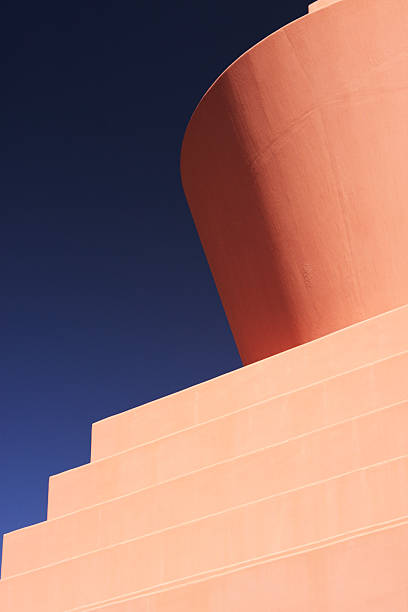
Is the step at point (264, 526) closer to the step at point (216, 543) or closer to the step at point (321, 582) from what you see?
the step at point (216, 543)

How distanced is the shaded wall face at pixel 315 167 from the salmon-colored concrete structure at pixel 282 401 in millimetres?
19

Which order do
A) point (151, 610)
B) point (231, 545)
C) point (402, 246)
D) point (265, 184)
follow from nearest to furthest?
point (151, 610)
point (231, 545)
point (402, 246)
point (265, 184)

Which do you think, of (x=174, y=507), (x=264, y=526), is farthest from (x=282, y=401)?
(x=174, y=507)

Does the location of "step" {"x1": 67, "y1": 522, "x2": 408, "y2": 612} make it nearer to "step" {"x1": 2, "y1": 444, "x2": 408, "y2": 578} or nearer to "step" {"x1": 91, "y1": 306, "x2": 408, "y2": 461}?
"step" {"x1": 2, "y1": 444, "x2": 408, "y2": 578}

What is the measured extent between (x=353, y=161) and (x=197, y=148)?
75.6 inches

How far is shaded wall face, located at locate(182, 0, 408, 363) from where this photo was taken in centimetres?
759

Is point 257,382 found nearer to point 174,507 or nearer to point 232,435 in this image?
point 232,435

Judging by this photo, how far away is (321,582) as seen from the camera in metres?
4.75

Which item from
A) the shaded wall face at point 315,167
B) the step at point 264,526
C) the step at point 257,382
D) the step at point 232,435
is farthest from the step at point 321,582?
the shaded wall face at point 315,167

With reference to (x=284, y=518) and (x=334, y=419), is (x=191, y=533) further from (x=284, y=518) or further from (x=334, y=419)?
(x=334, y=419)

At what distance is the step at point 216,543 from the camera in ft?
17.2

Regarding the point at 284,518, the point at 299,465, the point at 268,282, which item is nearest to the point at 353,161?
the point at 268,282

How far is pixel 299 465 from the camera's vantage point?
596cm

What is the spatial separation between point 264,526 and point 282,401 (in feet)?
3.78
